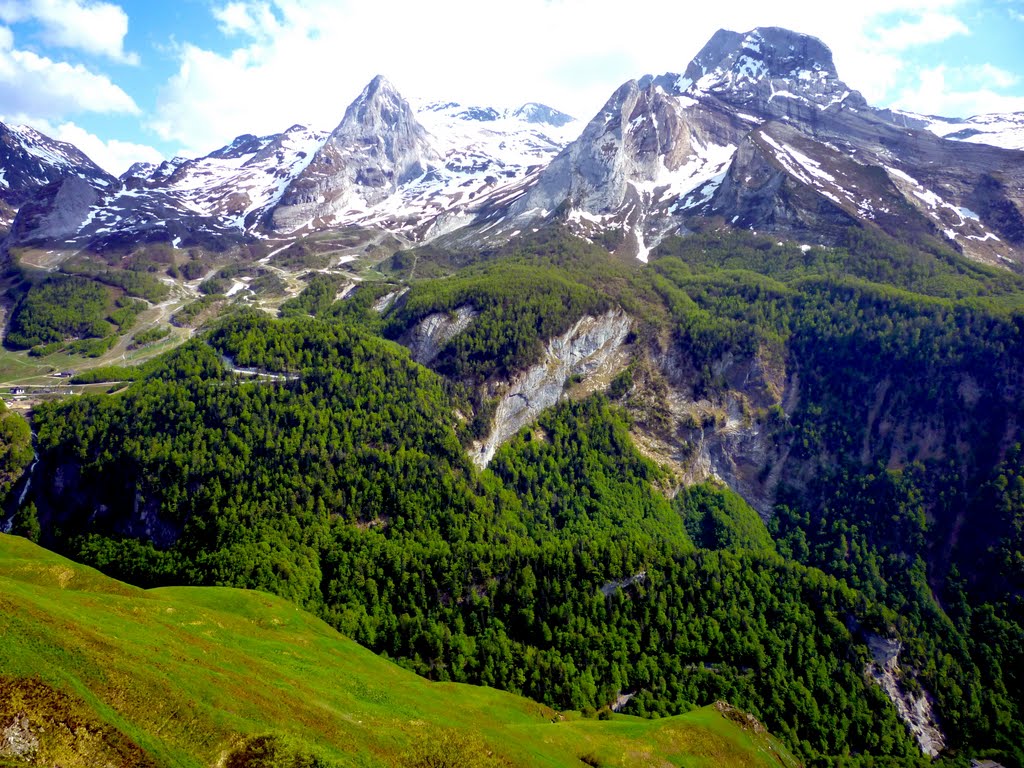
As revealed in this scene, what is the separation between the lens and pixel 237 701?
36.8 meters

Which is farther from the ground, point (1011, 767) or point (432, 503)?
point (432, 503)

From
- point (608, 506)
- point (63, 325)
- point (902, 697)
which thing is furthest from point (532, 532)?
point (63, 325)

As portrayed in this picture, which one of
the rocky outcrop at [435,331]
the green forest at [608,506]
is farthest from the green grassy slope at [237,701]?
the rocky outcrop at [435,331]

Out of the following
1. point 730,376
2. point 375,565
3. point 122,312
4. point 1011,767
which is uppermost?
point 730,376

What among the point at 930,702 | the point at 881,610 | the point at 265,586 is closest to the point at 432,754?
the point at 265,586

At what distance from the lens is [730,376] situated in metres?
159

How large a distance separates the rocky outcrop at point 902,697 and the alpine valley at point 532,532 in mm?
639

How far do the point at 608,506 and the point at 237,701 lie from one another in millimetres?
95297

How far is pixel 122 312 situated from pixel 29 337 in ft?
94.6

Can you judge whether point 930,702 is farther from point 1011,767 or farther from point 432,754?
point 432,754

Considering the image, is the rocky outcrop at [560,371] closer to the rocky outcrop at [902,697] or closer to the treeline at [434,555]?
the treeline at [434,555]

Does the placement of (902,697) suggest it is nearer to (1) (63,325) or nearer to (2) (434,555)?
(2) (434,555)

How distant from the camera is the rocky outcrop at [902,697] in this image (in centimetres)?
8969

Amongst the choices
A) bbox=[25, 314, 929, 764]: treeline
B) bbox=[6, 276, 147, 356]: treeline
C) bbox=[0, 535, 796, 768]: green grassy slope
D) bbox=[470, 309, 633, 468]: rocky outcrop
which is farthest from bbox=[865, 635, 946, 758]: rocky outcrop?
bbox=[6, 276, 147, 356]: treeline
